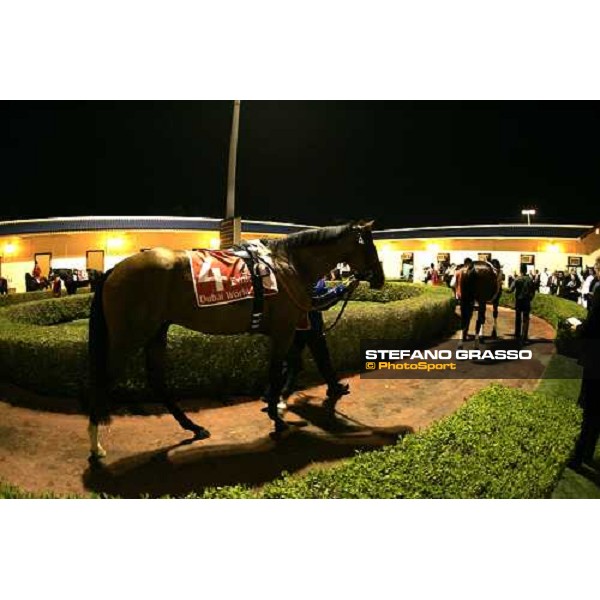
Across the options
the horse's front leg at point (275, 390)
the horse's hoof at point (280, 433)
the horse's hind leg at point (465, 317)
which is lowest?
the horse's hoof at point (280, 433)

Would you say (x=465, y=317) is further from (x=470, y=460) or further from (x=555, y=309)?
(x=470, y=460)

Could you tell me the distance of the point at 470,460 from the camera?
2.67 metres

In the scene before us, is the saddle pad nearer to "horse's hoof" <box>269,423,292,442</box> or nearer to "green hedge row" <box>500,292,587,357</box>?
"horse's hoof" <box>269,423,292,442</box>

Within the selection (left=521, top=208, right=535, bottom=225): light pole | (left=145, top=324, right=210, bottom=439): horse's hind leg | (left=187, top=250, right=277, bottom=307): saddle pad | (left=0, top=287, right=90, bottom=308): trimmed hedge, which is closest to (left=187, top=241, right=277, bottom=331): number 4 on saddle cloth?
(left=187, top=250, right=277, bottom=307): saddle pad

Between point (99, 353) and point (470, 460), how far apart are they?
2.78m

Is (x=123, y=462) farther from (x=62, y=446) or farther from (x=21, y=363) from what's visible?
(x=21, y=363)

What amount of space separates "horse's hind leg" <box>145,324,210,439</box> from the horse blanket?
44 cm

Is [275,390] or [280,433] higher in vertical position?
[275,390]

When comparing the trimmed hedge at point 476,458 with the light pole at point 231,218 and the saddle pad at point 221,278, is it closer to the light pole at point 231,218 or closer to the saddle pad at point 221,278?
the saddle pad at point 221,278

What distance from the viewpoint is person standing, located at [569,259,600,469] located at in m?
3.02

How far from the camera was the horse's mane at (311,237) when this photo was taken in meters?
3.18

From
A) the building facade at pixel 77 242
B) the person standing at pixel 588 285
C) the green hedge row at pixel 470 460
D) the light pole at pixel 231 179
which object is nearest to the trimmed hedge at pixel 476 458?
the green hedge row at pixel 470 460

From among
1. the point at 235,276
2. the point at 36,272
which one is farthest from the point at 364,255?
the point at 36,272

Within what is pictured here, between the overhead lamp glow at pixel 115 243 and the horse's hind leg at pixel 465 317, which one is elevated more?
the overhead lamp glow at pixel 115 243
